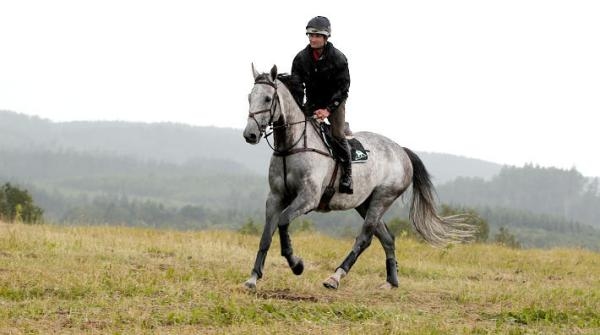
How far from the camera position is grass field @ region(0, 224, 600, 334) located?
8.84 m

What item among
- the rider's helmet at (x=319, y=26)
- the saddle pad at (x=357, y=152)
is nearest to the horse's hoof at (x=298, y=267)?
the saddle pad at (x=357, y=152)

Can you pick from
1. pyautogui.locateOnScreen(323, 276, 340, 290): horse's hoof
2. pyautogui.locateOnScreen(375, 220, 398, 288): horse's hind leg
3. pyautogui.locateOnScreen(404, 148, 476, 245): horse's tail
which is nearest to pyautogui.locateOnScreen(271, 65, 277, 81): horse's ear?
pyautogui.locateOnScreen(323, 276, 340, 290): horse's hoof

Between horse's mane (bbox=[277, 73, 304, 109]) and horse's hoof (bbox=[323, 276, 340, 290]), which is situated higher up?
horse's mane (bbox=[277, 73, 304, 109])

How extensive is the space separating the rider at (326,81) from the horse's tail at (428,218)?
2.94 metres

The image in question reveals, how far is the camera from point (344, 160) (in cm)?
1274

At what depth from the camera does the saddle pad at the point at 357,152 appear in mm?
13117

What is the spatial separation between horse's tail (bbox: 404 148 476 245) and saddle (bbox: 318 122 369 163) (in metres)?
2.19

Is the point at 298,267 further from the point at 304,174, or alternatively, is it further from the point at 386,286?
the point at 386,286

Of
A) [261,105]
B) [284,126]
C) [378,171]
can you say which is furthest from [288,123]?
[378,171]

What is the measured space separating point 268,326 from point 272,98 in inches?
159

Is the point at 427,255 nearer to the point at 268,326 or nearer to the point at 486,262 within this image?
the point at 486,262

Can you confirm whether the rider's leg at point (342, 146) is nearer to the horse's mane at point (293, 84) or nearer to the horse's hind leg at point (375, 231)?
the horse's mane at point (293, 84)

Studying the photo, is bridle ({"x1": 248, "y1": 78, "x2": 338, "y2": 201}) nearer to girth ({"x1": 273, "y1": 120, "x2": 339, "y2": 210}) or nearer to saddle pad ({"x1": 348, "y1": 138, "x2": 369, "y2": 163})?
girth ({"x1": 273, "y1": 120, "x2": 339, "y2": 210})

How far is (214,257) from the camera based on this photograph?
16484mm
